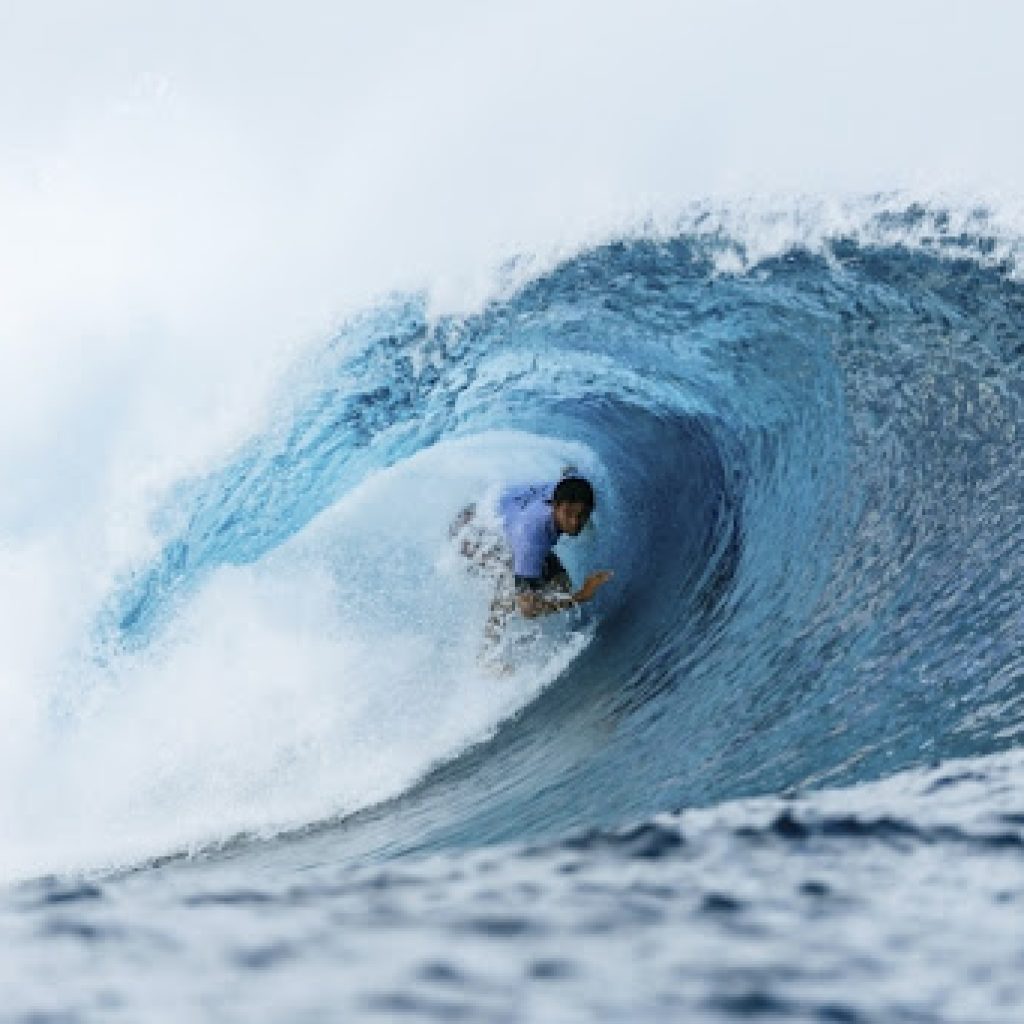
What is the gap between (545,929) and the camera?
4.91 feet

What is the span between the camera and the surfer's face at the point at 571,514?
16.3 feet

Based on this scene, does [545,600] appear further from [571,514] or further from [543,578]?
[571,514]

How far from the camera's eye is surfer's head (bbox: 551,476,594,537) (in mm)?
4973

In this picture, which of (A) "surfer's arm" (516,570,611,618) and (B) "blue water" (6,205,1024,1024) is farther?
(A) "surfer's arm" (516,570,611,618)

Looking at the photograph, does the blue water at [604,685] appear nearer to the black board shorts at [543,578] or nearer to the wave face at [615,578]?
the wave face at [615,578]

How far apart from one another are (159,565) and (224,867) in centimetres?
176

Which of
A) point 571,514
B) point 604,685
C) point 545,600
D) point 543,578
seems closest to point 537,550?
point 543,578

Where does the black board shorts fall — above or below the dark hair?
below

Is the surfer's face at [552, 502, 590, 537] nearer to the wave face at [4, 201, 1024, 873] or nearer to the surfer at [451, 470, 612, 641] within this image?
the surfer at [451, 470, 612, 641]

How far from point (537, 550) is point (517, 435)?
2154mm

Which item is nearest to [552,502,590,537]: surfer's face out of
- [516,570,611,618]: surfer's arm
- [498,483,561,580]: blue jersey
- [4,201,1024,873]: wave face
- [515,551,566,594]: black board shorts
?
[498,483,561,580]: blue jersey

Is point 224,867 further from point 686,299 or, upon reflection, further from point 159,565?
point 686,299

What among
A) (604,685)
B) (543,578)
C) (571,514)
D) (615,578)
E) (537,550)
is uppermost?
(571,514)

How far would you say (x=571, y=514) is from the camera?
16.4ft
